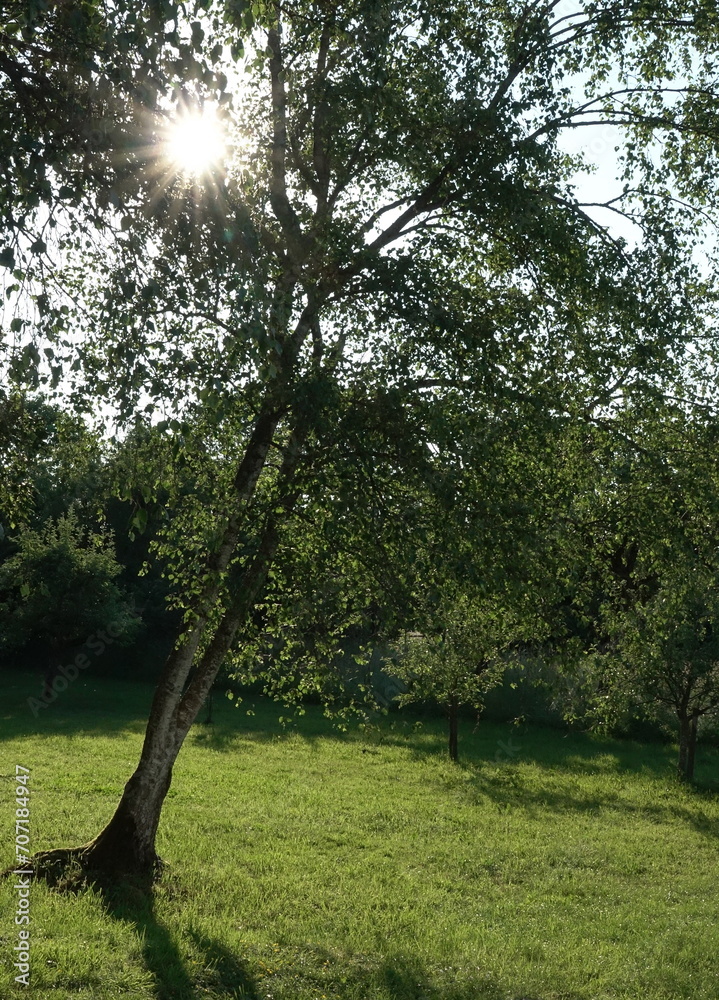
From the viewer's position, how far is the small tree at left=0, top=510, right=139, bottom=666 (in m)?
33.2

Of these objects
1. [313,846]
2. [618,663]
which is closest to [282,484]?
[313,846]

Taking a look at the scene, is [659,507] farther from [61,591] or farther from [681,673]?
[61,591]

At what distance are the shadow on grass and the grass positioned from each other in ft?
0.08

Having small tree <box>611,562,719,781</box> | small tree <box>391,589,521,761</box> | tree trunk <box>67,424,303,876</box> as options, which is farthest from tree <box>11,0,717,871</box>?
small tree <box>611,562,719,781</box>

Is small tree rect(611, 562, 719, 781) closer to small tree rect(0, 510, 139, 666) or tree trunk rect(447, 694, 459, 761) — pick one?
tree trunk rect(447, 694, 459, 761)

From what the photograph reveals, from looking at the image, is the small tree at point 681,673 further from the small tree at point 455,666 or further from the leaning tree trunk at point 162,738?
the leaning tree trunk at point 162,738

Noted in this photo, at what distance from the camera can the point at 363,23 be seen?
9461 mm

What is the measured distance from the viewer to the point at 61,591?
3344cm

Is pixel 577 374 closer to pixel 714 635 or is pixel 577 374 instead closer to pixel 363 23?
pixel 363 23

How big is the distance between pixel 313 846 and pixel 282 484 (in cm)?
781

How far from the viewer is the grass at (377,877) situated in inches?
341

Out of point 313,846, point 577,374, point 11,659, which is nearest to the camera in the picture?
point 577,374

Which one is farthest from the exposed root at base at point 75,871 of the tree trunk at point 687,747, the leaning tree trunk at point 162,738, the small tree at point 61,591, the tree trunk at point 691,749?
the small tree at point 61,591

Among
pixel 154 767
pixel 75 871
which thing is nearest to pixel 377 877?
pixel 154 767
